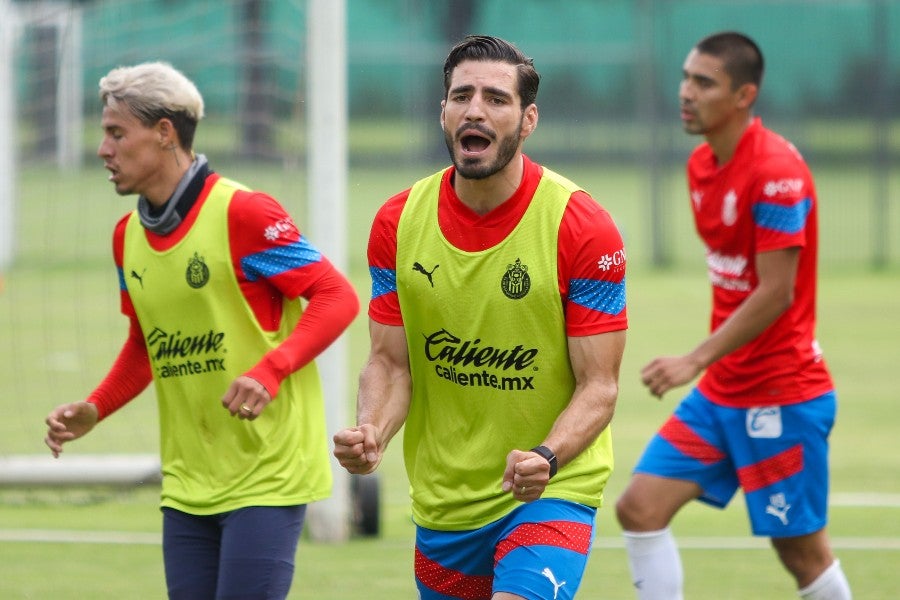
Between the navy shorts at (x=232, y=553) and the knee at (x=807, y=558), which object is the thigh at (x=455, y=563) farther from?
the knee at (x=807, y=558)

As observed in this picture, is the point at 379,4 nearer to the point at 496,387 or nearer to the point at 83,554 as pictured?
the point at 83,554

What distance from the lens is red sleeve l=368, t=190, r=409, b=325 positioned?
4.40m

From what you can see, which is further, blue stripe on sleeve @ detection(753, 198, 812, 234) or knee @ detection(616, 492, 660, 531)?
knee @ detection(616, 492, 660, 531)

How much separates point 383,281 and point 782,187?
81.8 inches

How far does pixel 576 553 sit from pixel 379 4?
23.8 m

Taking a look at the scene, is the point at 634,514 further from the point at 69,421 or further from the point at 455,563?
the point at 69,421

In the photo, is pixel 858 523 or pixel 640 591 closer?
pixel 640 591

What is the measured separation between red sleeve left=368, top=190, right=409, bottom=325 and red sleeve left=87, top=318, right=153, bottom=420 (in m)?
1.10

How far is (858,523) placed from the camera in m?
8.43

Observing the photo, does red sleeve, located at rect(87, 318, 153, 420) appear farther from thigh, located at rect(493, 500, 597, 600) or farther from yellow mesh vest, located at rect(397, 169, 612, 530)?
thigh, located at rect(493, 500, 597, 600)

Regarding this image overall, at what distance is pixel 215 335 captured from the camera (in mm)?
4871

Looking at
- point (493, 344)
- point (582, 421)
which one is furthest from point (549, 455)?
point (493, 344)

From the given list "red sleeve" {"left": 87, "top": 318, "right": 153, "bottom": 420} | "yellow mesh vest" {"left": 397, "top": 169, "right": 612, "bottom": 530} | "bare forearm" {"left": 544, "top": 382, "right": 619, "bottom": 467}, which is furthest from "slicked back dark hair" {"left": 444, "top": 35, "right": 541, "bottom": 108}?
"red sleeve" {"left": 87, "top": 318, "right": 153, "bottom": 420}

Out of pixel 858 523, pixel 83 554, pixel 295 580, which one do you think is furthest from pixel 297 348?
pixel 858 523
